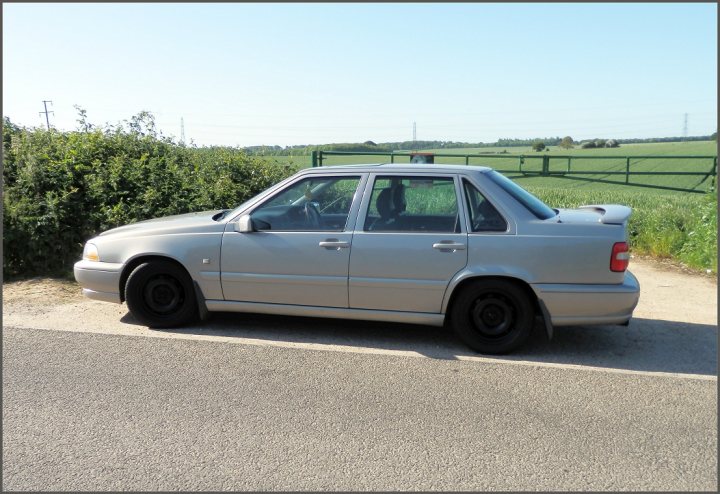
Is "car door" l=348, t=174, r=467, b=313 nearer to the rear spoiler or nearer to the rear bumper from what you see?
the rear bumper

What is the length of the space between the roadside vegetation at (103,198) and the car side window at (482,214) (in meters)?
4.95

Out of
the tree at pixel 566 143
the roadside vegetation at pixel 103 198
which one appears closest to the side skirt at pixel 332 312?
the roadside vegetation at pixel 103 198

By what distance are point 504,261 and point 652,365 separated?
151 centimetres

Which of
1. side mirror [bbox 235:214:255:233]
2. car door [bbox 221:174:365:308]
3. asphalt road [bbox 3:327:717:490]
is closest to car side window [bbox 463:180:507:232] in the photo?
car door [bbox 221:174:365:308]

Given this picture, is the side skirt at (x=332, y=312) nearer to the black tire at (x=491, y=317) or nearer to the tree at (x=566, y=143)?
the black tire at (x=491, y=317)

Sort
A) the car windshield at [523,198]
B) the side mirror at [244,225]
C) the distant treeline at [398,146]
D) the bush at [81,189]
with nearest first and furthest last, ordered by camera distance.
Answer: the car windshield at [523,198] < the side mirror at [244,225] < the bush at [81,189] < the distant treeline at [398,146]

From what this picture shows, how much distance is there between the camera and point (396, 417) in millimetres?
3846

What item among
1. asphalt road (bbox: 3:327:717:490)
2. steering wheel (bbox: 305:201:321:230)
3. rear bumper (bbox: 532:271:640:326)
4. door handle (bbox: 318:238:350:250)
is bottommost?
asphalt road (bbox: 3:327:717:490)

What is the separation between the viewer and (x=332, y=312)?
17.6 feet

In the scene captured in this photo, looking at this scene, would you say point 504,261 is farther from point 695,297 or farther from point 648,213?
point 648,213

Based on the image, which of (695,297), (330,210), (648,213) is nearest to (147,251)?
(330,210)

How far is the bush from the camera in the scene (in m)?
8.24

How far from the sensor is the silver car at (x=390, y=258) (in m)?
4.90

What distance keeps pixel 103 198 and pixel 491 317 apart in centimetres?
644
